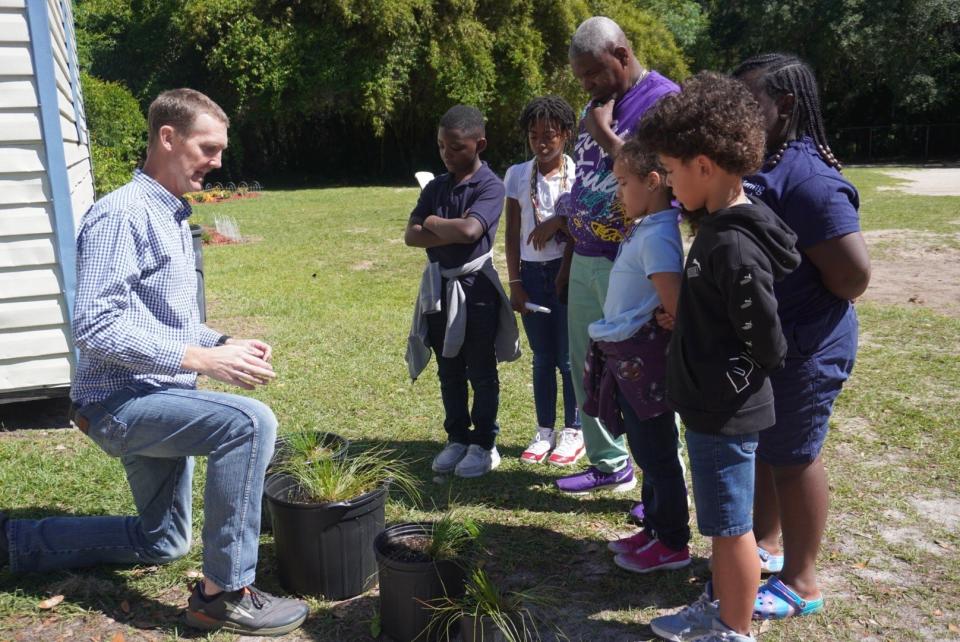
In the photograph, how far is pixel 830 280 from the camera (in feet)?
9.35

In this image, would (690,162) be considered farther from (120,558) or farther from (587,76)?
(120,558)

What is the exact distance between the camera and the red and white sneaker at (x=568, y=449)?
15.9ft

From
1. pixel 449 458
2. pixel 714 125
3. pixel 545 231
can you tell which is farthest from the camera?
pixel 449 458

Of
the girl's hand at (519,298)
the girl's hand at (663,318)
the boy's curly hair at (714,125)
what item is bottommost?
the girl's hand at (519,298)

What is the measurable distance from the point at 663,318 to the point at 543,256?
5.31 feet

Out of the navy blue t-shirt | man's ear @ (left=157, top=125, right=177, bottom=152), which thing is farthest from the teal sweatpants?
man's ear @ (left=157, top=125, right=177, bottom=152)

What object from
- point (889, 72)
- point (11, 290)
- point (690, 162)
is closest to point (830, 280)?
point (690, 162)

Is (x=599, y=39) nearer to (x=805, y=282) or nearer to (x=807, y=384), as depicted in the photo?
(x=805, y=282)

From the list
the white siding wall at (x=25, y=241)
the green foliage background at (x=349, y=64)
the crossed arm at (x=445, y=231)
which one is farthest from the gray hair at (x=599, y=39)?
the green foliage background at (x=349, y=64)

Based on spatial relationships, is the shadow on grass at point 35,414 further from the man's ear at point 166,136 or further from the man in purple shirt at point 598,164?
the man in purple shirt at point 598,164

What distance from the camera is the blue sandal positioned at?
3.18m

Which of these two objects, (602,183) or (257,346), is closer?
(257,346)

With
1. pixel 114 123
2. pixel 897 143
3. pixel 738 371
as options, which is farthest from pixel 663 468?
pixel 897 143

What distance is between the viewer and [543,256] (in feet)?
15.6
